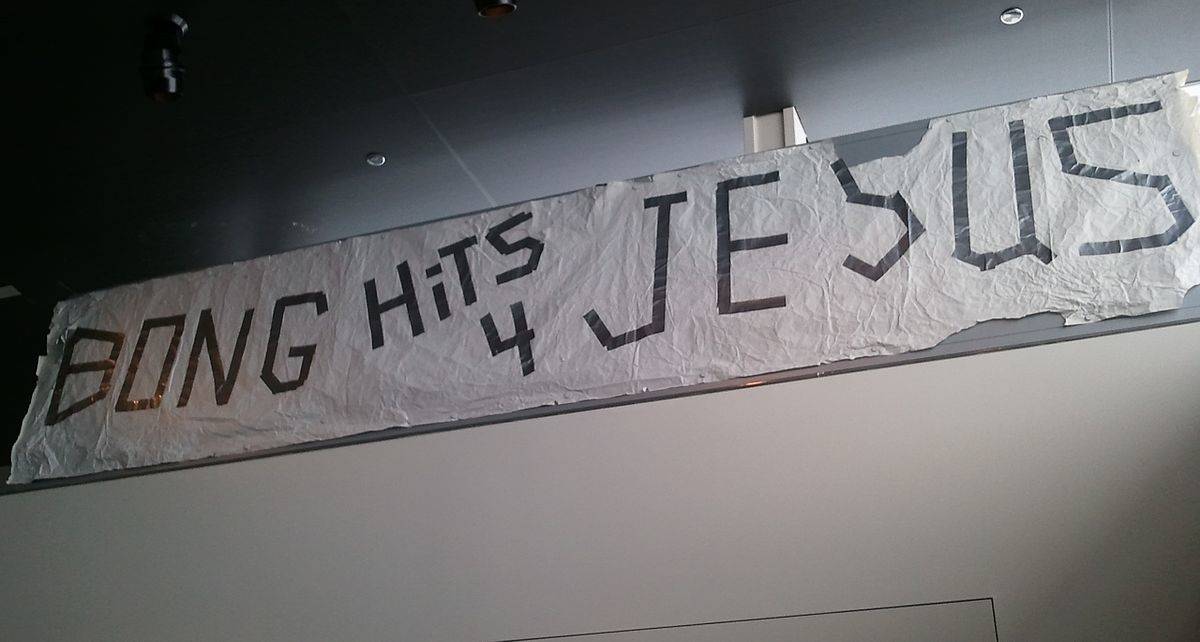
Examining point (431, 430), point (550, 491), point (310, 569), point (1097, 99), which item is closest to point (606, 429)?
point (550, 491)

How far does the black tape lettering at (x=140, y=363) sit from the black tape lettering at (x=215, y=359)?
66 millimetres

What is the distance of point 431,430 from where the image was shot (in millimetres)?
2842

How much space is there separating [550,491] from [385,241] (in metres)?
0.93

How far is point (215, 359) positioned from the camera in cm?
319

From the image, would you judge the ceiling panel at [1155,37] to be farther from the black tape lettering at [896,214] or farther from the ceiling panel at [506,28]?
the ceiling panel at [506,28]

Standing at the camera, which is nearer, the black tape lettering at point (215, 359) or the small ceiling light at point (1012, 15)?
the small ceiling light at point (1012, 15)

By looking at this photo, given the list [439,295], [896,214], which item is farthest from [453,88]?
[896,214]

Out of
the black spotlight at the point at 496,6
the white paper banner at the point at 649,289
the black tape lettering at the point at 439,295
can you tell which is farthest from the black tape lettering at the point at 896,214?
the black tape lettering at the point at 439,295

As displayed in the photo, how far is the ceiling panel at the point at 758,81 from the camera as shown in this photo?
109 inches

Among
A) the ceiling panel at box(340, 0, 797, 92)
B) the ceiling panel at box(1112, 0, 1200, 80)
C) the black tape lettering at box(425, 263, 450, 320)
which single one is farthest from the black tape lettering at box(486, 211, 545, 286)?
the ceiling panel at box(1112, 0, 1200, 80)

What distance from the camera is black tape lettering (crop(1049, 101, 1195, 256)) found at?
7.84ft

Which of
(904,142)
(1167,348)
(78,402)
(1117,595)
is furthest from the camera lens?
(78,402)

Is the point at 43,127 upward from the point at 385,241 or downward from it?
upward

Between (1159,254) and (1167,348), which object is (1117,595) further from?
(1159,254)
